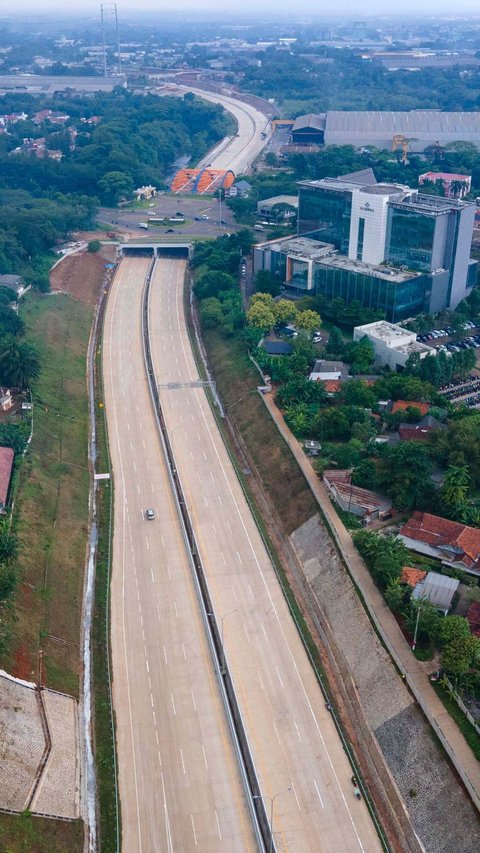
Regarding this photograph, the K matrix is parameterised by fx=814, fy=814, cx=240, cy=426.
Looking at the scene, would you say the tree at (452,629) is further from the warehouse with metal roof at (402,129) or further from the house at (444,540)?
the warehouse with metal roof at (402,129)

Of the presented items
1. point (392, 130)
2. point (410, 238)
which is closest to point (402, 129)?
point (392, 130)

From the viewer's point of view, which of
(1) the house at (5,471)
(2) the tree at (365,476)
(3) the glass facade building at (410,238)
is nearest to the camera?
(1) the house at (5,471)

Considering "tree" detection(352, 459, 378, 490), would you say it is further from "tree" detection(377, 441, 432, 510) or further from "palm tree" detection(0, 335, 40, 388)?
"palm tree" detection(0, 335, 40, 388)

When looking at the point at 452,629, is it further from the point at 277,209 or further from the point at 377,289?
the point at 277,209

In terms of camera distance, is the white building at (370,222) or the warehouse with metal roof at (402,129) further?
the warehouse with metal roof at (402,129)

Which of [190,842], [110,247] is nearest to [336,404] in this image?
[190,842]

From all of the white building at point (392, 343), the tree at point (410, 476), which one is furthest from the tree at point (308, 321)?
the tree at point (410, 476)
